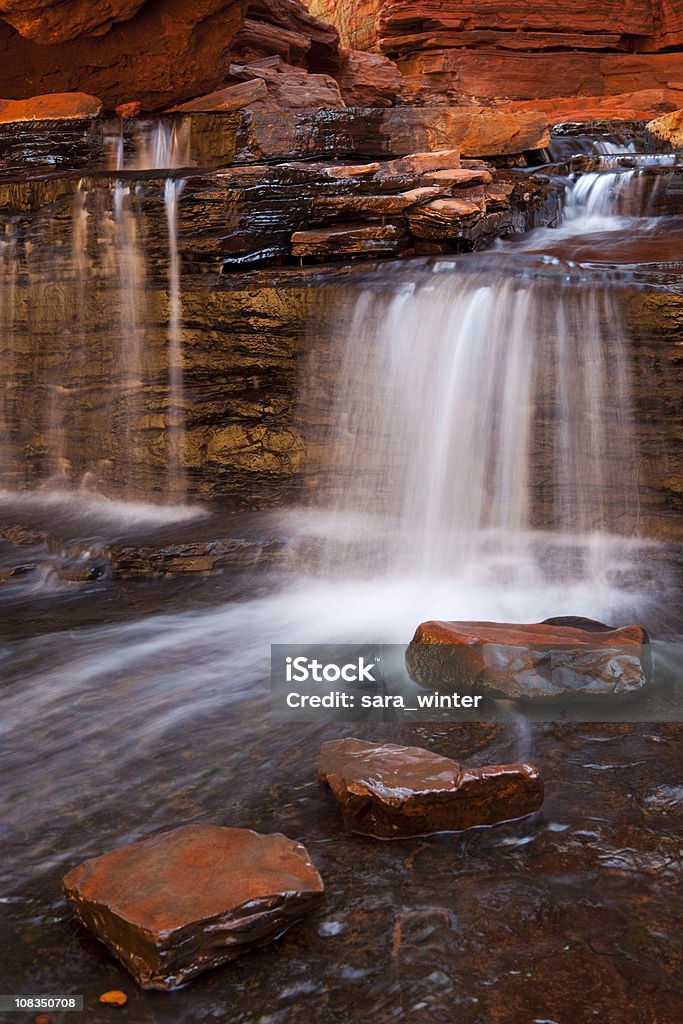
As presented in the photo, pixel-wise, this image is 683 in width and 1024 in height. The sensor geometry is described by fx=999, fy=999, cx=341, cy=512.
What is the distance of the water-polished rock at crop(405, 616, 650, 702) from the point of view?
4762mm

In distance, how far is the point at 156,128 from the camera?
1172 centimetres

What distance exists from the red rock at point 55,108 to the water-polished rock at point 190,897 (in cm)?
1051

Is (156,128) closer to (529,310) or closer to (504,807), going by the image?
(529,310)

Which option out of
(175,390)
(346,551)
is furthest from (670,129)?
(346,551)

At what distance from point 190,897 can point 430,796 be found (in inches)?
39.6

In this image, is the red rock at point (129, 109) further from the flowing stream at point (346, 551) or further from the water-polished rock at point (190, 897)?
the water-polished rock at point (190, 897)

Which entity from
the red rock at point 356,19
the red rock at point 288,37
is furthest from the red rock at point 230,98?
the red rock at point 356,19

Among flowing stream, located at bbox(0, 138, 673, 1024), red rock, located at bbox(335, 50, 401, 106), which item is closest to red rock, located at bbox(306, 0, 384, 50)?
red rock, located at bbox(335, 50, 401, 106)

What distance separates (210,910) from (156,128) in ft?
34.8

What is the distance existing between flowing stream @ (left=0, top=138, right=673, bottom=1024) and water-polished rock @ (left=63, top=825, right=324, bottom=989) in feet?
0.33

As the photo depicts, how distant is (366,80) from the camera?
15969 mm

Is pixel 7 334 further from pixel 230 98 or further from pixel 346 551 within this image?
pixel 346 551

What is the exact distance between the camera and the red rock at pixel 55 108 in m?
11.8

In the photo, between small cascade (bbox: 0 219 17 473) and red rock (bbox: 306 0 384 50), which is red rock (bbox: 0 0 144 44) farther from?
red rock (bbox: 306 0 384 50)
